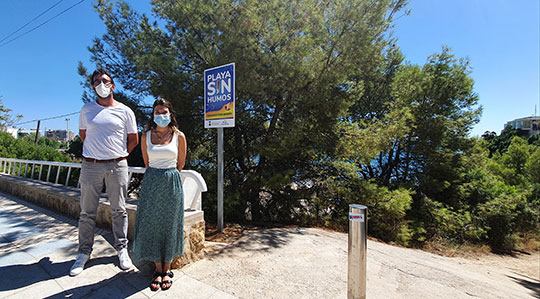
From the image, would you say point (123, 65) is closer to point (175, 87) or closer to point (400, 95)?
point (175, 87)

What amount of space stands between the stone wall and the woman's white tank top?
710 millimetres

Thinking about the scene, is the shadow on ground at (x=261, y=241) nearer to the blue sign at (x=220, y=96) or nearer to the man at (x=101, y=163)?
the man at (x=101, y=163)

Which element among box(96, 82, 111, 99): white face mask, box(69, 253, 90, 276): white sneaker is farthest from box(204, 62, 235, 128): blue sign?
box(69, 253, 90, 276): white sneaker

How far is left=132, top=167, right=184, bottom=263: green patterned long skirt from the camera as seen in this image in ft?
6.87

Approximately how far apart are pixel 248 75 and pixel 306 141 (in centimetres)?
223

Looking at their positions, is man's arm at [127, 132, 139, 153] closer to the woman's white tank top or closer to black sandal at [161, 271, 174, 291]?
the woman's white tank top

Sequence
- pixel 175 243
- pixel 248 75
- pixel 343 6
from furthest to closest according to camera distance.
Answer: pixel 343 6 < pixel 248 75 < pixel 175 243

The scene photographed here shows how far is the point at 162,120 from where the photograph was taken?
2150 mm

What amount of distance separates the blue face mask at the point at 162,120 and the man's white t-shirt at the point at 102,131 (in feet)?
1.50

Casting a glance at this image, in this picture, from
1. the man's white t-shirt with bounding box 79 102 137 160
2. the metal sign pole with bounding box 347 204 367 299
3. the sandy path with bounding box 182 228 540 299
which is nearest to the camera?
the metal sign pole with bounding box 347 204 367 299

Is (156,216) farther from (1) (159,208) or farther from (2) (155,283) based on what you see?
(2) (155,283)

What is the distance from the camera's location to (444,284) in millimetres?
3055

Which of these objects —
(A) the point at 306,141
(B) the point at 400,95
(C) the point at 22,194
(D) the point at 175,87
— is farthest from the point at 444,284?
(B) the point at 400,95

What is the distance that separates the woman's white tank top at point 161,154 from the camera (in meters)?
2.07
